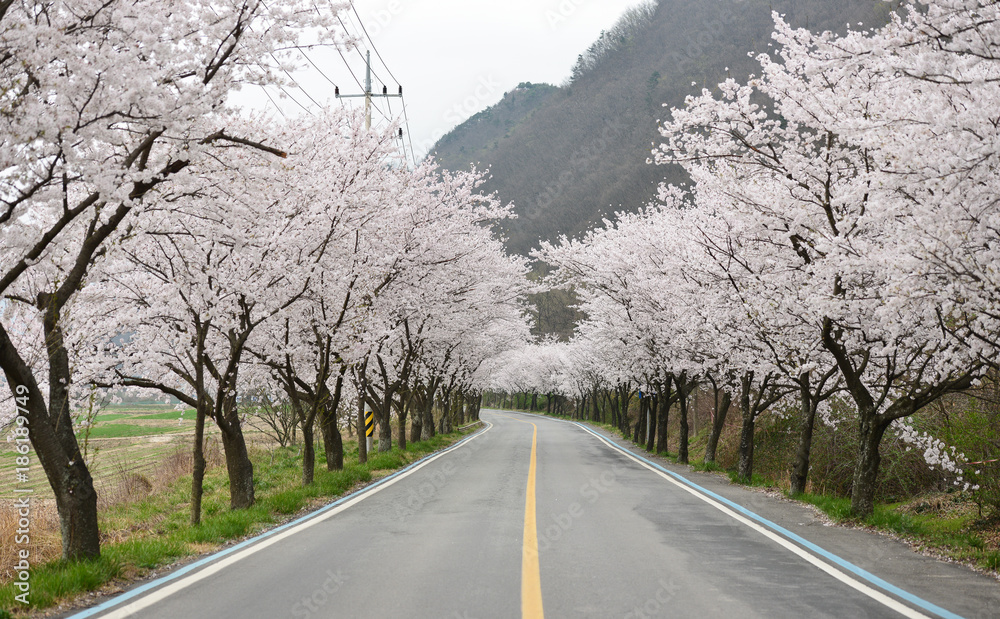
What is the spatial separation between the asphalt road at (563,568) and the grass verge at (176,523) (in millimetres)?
434

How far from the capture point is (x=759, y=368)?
47.1 feet

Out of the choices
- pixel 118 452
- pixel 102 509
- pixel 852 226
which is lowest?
pixel 118 452

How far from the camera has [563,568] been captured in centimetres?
663

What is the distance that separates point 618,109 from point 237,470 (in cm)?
10347

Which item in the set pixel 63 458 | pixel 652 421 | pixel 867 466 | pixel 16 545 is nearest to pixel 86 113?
pixel 63 458

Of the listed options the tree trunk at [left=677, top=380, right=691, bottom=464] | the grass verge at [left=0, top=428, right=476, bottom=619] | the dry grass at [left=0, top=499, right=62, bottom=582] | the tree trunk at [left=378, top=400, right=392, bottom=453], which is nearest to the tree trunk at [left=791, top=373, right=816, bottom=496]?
the tree trunk at [left=677, top=380, right=691, bottom=464]

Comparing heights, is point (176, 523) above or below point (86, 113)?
below

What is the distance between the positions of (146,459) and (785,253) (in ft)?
108

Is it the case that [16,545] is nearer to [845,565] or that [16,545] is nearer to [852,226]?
[845,565]

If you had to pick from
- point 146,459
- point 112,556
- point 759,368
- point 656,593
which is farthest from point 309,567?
point 146,459

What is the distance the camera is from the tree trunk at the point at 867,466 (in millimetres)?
9859

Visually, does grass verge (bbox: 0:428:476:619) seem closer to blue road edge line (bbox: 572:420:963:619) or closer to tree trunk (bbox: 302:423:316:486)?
tree trunk (bbox: 302:423:316:486)

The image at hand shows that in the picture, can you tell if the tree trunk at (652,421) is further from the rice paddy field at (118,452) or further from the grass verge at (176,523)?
A: the rice paddy field at (118,452)

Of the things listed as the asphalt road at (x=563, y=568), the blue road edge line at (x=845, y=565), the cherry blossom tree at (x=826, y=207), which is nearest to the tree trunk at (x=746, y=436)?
the blue road edge line at (x=845, y=565)
